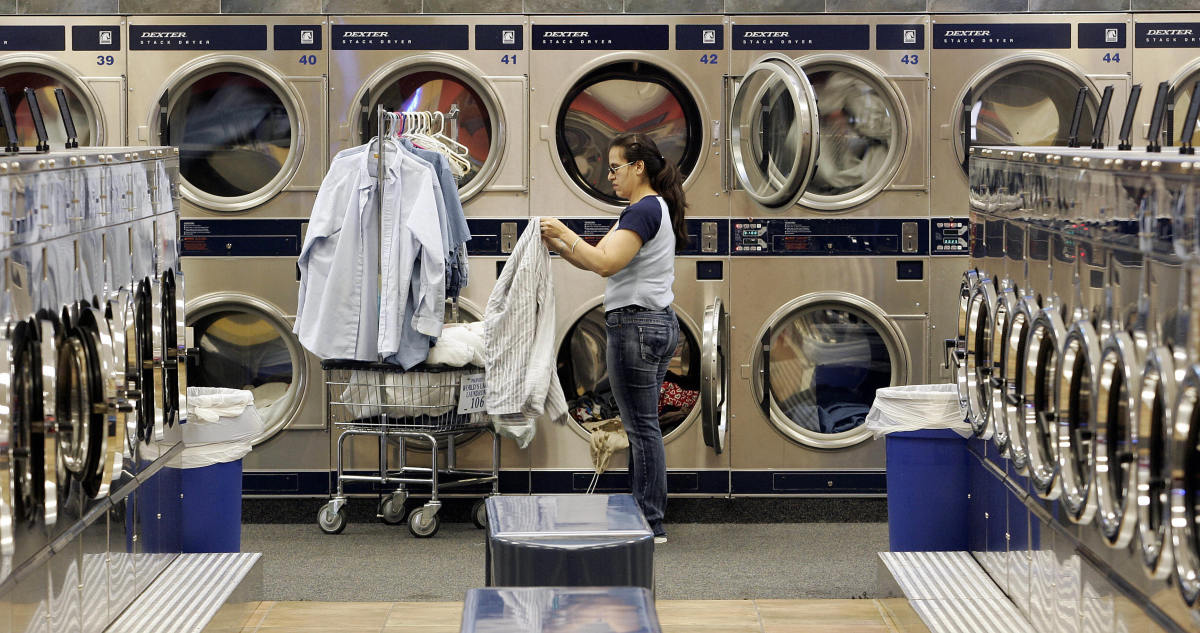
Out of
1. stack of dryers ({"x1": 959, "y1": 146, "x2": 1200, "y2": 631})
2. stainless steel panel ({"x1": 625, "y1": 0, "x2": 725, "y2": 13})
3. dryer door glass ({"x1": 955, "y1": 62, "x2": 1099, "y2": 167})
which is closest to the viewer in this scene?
stack of dryers ({"x1": 959, "y1": 146, "x2": 1200, "y2": 631})

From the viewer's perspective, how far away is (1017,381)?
10.6 ft

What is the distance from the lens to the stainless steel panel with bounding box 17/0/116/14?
552cm

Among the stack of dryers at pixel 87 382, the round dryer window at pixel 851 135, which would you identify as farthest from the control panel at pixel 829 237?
the stack of dryers at pixel 87 382

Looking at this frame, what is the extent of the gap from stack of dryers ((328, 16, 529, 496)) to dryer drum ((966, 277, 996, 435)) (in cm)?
228

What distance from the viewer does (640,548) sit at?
3098 mm

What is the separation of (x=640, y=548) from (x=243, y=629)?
1553 mm

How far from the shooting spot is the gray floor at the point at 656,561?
4605 millimetres

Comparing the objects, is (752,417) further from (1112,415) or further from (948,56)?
(1112,415)

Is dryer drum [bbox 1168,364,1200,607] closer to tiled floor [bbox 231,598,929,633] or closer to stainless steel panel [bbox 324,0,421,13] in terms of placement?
tiled floor [bbox 231,598,929,633]

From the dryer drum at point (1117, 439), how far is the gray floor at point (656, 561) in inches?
81.3

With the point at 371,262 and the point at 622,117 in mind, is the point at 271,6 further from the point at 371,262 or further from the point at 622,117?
the point at 622,117

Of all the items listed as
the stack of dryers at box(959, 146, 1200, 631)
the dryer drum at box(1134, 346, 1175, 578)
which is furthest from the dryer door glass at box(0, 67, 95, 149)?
the dryer drum at box(1134, 346, 1175, 578)

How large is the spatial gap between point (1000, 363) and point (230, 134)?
348 centimetres

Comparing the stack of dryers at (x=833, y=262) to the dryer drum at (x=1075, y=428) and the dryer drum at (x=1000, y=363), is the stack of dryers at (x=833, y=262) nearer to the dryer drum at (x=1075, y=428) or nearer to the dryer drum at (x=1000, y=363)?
the dryer drum at (x=1000, y=363)
